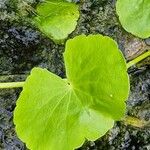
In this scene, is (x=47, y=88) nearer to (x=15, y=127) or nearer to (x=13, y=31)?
(x=15, y=127)

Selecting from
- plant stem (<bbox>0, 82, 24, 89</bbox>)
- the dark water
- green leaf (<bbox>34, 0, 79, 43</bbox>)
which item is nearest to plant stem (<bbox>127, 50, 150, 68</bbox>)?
the dark water

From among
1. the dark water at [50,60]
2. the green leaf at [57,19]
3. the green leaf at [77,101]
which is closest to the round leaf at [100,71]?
the green leaf at [77,101]

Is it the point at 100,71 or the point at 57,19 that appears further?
the point at 57,19

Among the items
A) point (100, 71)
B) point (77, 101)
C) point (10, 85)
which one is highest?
point (100, 71)

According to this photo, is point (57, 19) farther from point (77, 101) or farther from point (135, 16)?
point (77, 101)

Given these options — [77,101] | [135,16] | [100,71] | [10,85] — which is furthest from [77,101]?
[135,16]

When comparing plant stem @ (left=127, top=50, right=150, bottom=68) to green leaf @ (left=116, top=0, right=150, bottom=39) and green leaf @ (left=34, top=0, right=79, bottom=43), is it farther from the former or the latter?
green leaf @ (left=34, top=0, right=79, bottom=43)

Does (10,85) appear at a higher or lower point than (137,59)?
lower
